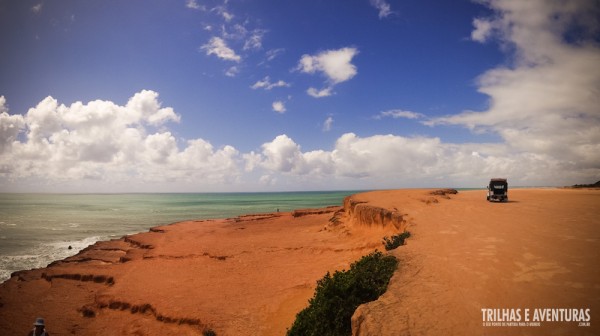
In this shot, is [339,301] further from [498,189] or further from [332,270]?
[498,189]

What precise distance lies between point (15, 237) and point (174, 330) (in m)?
33.5

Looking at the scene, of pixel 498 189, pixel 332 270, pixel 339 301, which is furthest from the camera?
pixel 498 189

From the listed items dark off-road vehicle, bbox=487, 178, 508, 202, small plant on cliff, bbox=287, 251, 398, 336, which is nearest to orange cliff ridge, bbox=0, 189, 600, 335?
small plant on cliff, bbox=287, 251, 398, 336

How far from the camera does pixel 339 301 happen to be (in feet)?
24.9

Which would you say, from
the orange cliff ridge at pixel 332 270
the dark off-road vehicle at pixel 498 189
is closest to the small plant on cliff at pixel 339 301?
the orange cliff ridge at pixel 332 270

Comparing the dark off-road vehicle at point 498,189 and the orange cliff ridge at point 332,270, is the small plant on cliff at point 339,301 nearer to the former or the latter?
the orange cliff ridge at point 332,270

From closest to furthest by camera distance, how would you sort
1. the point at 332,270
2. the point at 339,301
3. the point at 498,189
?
the point at 339,301, the point at 332,270, the point at 498,189

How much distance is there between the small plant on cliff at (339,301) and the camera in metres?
7.18

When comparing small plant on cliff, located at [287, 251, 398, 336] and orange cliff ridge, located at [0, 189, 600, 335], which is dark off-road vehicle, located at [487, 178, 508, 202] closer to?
orange cliff ridge, located at [0, 189, 600, 335]

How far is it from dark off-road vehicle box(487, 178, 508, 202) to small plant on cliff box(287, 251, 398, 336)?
64.3ft

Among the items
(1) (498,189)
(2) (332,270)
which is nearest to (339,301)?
(2) (332,270)

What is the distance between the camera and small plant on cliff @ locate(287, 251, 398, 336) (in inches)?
283

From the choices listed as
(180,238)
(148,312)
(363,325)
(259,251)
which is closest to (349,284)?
(363,325)

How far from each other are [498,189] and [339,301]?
21692 millimetres
